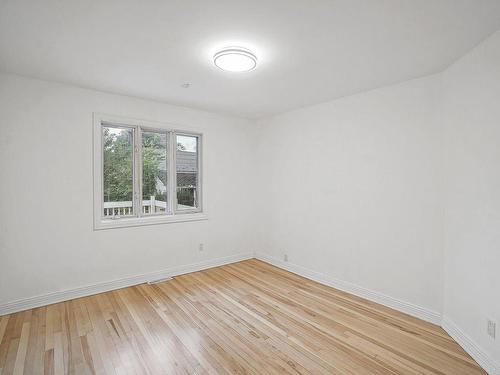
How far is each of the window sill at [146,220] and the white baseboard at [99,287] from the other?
2.40 feet

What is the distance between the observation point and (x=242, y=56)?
2324 millimetres

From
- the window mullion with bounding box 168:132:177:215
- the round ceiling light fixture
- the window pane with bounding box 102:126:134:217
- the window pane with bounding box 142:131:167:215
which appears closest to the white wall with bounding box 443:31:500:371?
the round ceiling light fixture

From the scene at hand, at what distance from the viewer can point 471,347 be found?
2.22 m

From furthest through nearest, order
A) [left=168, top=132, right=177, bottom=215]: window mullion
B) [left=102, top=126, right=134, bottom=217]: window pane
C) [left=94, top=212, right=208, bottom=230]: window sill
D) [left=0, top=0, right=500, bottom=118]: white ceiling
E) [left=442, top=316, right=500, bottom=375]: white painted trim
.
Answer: [left=168, top=132, right=177, bottom=215]: window mullion, [left=102, top=126, right=134, bottom=217]: window pane, [left=94, top=212, right=208, bottom=230]: window sill, [left=442, top=316, right=500, bottom=375]: white painted trim, [left=0, top=0, right=500, bottom=118]: white ceiling

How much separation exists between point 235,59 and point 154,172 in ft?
7.72

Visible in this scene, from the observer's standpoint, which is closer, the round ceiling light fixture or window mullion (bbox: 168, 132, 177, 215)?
the round ceiling light fixture

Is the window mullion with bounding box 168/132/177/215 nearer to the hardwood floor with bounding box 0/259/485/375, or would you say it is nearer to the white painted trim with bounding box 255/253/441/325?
the hardwood floor with bounding box 0/259/485/375

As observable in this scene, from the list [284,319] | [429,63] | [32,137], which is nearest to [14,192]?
[32,137]

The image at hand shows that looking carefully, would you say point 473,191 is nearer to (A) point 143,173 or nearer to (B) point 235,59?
(B) point 235,59

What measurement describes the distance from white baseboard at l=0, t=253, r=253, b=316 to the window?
763 mm

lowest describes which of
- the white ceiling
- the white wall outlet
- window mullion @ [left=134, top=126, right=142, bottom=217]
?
the white wall outlet

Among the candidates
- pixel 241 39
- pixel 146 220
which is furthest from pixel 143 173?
pixel 241 39

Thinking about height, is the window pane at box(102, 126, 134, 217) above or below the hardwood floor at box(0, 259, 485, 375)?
above

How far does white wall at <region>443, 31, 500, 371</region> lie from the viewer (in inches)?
80.1
